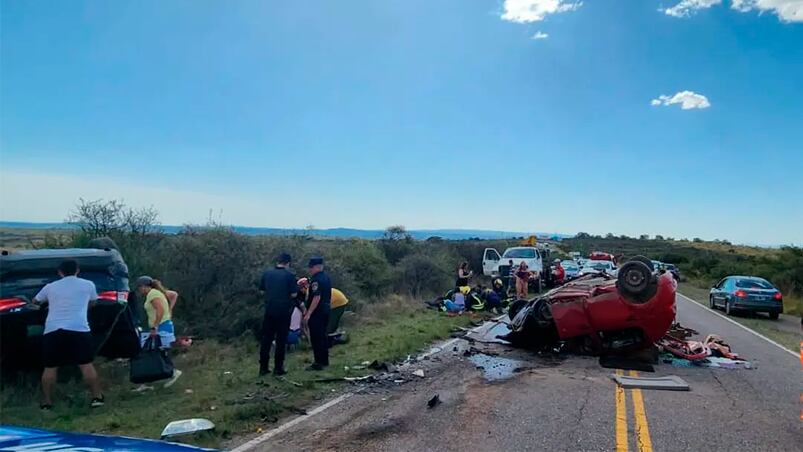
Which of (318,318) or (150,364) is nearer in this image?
(150,364)

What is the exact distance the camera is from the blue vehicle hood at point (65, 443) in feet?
7.61

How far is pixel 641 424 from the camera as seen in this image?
592 centimetres

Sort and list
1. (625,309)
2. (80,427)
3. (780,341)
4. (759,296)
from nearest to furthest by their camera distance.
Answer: (80,427) → (625,309) → (780,341) → (759,296)

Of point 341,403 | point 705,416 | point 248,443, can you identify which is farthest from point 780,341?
point 248,443

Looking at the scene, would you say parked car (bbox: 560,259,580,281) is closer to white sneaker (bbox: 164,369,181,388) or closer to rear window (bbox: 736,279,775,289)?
rear window (bbox: 736,279,775,289)

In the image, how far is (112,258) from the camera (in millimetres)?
7969

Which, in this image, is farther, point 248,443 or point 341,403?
point 341,403

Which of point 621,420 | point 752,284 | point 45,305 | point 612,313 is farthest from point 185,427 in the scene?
point 752,284

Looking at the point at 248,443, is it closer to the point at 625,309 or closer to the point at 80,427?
the point at 80,427

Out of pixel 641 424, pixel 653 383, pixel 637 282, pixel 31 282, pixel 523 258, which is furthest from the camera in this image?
pixel 523 258

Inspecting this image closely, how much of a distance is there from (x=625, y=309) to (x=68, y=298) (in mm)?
8448

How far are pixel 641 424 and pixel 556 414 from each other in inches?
34.7

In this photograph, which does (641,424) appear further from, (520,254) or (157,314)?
(520,254)

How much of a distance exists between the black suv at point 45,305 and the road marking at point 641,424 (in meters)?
6.55
